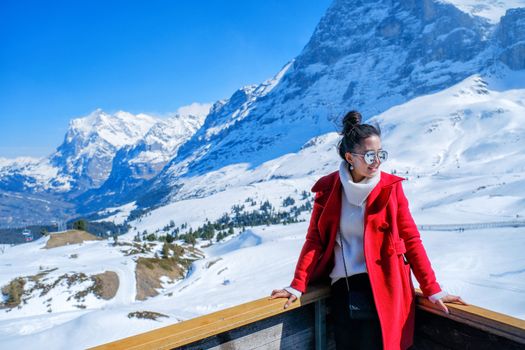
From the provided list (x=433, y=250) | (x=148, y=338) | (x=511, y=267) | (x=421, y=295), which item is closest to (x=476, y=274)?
(x=511, y=267)

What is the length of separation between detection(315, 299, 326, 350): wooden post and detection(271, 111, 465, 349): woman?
4.9 inches

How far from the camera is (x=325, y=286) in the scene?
11.3 ft

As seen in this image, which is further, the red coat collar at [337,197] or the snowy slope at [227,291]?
the snowy slope at [227,291]

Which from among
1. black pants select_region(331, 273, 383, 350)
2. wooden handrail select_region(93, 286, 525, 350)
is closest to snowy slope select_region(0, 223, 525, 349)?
wooden handrail select_region(93, 286, 525, 350)

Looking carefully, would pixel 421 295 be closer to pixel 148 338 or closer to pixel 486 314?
pixel 486 314

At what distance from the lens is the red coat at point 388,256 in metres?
3.05

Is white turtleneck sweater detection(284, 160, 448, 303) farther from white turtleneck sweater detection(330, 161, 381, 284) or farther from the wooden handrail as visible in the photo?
the wooden handrail

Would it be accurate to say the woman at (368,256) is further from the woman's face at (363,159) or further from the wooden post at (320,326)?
the wooden post at (320,326)

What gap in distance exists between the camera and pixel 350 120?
3.47 m

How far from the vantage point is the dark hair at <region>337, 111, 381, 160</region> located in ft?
10.6

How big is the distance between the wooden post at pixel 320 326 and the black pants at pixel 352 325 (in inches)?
4.9

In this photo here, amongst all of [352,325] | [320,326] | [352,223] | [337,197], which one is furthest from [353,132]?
[320,326]

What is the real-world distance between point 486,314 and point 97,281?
51.7m

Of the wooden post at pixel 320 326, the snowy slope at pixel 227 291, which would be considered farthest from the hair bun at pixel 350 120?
the snowy slope at pixel 227 291
